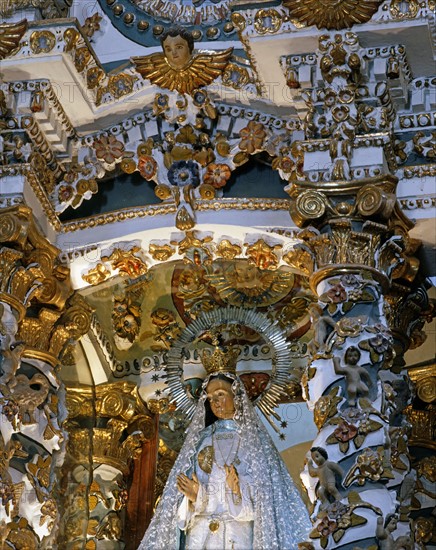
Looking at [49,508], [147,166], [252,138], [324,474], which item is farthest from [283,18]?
[49,508]

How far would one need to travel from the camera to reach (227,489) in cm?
1036

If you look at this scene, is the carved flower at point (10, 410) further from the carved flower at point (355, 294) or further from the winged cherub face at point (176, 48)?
the winged cherub face at point (176, 48)

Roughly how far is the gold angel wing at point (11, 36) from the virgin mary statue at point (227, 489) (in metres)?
2.39

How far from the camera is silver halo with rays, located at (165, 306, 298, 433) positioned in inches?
440

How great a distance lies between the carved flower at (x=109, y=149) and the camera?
10820 millimetres

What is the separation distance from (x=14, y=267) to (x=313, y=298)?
7.30 feet

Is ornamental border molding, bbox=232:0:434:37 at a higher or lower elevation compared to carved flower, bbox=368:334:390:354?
higher

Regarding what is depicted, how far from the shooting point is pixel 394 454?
9.66 meters

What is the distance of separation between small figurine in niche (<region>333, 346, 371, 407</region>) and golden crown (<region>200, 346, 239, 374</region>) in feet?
5.50

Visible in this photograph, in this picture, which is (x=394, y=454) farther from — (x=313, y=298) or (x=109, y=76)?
(x=109, y=76)

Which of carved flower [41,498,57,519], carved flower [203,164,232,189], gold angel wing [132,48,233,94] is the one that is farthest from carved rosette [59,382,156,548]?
gold angel wing [132,48,233,94]

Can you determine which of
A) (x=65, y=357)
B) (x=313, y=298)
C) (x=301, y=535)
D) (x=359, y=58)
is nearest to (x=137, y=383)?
(x=65, y=357)

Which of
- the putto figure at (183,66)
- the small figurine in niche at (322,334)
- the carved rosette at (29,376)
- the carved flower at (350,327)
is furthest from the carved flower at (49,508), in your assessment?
the putto figure at (183,66)

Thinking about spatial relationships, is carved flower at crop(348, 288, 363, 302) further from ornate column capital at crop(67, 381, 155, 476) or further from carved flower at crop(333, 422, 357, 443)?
ornate column capital at crop(67, 381, 155, 476)
